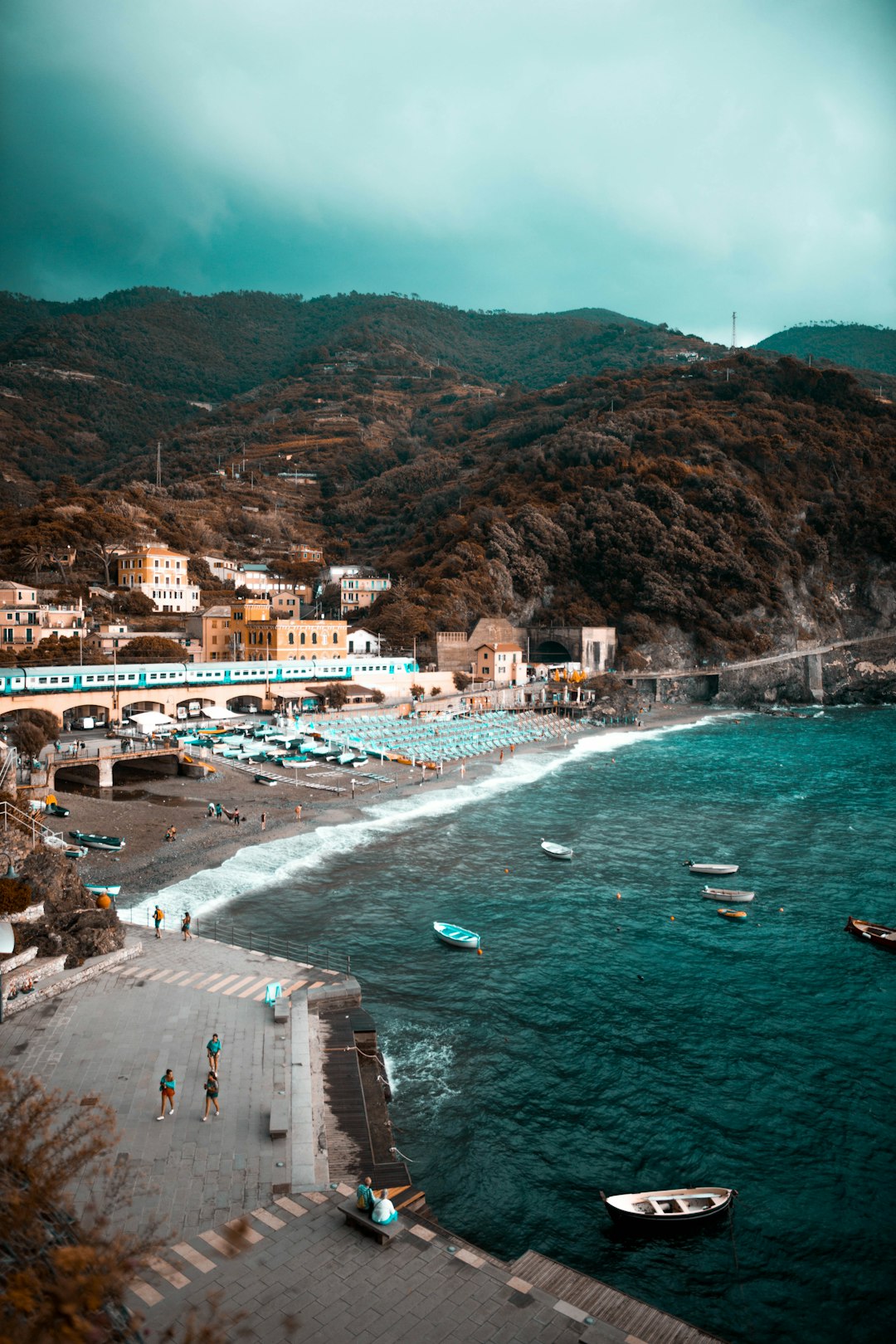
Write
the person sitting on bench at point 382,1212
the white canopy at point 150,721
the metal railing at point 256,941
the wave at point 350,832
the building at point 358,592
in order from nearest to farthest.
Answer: the person sitting on bench at point 382,1212 < the metal railing at point 256,941 < the wave at point 350,832 < the white canopy at point 150,721 < the building at point 358,592

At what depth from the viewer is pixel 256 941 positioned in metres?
25.5

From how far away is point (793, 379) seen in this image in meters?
152

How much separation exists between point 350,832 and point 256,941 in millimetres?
14289

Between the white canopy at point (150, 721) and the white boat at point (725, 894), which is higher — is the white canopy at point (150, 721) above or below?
above

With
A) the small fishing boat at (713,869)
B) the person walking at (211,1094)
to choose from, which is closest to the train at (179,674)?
the small fishing boat at (713,869)

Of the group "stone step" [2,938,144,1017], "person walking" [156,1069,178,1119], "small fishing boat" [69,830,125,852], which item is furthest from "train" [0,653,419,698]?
"person walking" [156,1069,178,1119]

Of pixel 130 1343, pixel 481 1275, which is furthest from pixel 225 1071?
pixel 130 1343

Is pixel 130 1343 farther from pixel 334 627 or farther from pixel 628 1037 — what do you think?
pixel 334 627

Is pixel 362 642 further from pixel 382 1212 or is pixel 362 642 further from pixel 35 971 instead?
pixel 382 1212

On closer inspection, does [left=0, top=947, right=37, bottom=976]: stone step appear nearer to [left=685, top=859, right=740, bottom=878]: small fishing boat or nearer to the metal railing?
the metal railing

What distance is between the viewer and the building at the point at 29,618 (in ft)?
215

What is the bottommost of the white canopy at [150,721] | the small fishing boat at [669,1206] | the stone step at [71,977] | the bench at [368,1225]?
the small fishing boat at [669,1206]

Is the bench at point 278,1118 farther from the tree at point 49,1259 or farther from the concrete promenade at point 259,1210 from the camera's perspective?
the tree at point 49,1259

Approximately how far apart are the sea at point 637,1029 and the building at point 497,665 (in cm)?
4180
